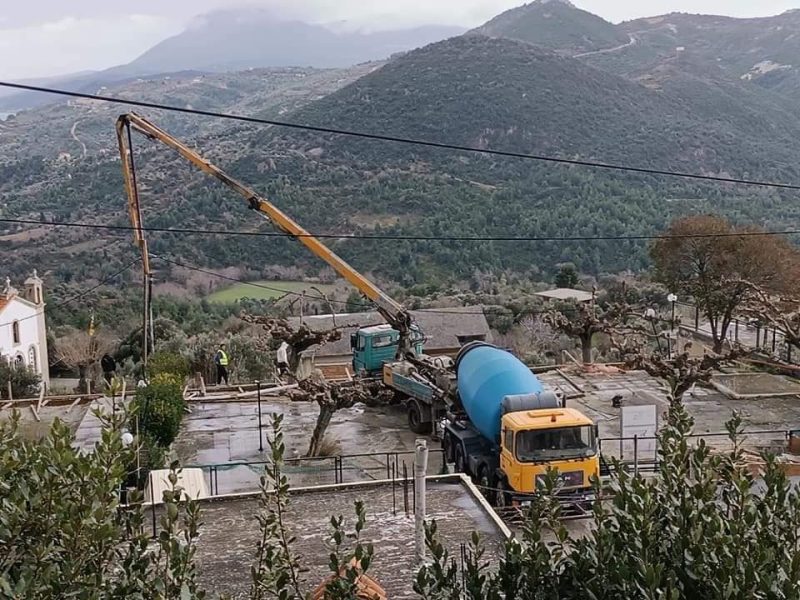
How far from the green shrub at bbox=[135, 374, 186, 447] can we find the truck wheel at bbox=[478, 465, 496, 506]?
7.17 metres

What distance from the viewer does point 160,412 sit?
1897cm

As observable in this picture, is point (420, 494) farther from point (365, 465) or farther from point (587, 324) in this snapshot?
point (587, 324)

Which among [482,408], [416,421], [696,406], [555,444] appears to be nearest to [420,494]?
[555,444]

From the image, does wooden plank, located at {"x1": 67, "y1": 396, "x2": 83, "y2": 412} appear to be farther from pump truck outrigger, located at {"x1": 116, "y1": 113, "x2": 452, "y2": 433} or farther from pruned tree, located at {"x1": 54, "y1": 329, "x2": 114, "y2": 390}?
pruned tree, located at {"x1": 54, "y1": 329, "x2": 114, "y2": 390}

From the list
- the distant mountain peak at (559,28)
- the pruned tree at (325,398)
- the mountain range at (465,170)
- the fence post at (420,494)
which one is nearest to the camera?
the fence post at (420,494)

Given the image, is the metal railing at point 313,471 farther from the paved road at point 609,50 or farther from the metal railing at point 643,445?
the paved road at point 609,50

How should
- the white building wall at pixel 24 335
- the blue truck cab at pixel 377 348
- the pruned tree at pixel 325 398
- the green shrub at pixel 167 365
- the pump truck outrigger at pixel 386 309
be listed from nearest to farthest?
1. the pruned tree at pixel 325 398
2. the pump truck outrigger at pixel 386 309
3. the blue truck cab at pixel 377 348
4. the green shrub at pixel 167 365
5. the white building wall at pixel 24 335

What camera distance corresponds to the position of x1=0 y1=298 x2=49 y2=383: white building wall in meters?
35.7

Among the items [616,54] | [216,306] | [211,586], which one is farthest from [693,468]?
[616,54]

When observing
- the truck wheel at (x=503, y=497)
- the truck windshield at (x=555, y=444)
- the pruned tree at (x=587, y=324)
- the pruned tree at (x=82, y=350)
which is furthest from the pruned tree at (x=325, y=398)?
the pruned tree at (x=82, y=350)

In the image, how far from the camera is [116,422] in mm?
5004

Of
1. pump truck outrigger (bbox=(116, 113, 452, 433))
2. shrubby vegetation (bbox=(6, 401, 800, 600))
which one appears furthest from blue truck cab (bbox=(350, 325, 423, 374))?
shrubby vegetation (bbox=(6, 401, 800, 600))

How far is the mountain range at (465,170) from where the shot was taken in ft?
194

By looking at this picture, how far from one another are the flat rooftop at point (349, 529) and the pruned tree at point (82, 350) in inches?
946
